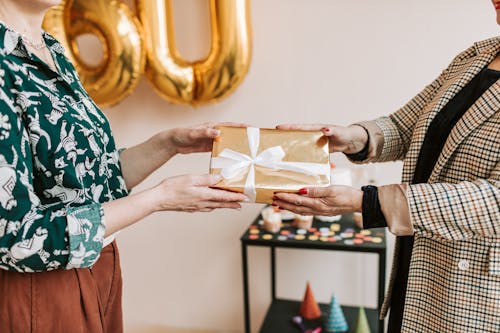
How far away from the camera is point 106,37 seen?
1.77m

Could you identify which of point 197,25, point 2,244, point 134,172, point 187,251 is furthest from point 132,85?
point 2,244

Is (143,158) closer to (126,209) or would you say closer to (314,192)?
(126,209)

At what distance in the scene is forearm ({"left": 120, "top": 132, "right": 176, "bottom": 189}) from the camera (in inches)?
52.4

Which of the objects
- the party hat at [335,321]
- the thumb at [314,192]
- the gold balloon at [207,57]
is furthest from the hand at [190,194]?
the party hat at [335,321]

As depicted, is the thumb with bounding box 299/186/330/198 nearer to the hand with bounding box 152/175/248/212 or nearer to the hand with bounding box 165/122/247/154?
the hand with bounding box 152/175/248/212

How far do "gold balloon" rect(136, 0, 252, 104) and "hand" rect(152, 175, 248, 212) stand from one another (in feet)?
2.74

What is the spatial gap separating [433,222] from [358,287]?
128 centimetres

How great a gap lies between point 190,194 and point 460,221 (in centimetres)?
54

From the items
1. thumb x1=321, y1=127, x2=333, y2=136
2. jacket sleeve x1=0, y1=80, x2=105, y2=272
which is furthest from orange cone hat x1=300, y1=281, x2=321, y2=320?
jacket sleeve x1=0, y1=80, x2=105, y2=272

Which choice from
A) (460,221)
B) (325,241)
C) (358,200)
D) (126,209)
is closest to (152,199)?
(126,209)

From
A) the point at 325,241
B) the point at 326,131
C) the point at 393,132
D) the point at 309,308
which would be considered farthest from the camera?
the point at 309,308

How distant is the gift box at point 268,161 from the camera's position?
1068mm

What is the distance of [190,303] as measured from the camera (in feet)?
7.97

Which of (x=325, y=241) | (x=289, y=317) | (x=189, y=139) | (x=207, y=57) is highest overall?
(x=207, y=57)
